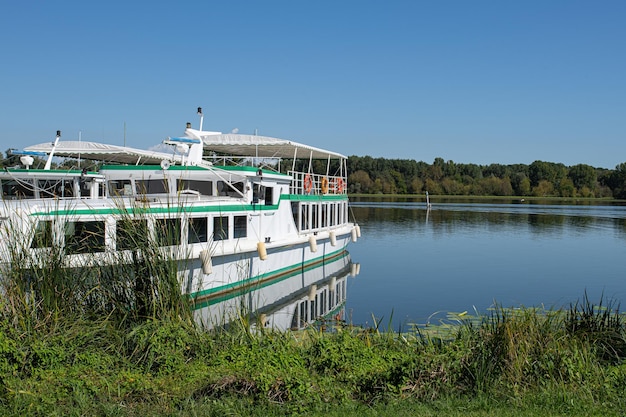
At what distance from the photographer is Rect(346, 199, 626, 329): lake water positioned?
759 inches

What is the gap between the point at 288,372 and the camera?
7195 millimetres

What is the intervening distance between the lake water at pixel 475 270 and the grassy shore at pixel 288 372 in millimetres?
3695

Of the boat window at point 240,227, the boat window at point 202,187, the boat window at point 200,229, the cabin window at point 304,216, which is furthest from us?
the cabin window at point 304,216

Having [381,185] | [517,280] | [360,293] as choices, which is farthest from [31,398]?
[381,185]

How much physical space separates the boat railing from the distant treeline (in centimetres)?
10905

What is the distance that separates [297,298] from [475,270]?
34.5 feet

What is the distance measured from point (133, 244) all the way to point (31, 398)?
303 cm

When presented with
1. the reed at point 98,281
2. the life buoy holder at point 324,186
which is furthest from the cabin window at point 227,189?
the reed at point 98,281

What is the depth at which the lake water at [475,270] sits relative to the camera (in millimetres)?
19281

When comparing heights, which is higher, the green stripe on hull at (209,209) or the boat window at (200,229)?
the green stripe on hull at (209,209)

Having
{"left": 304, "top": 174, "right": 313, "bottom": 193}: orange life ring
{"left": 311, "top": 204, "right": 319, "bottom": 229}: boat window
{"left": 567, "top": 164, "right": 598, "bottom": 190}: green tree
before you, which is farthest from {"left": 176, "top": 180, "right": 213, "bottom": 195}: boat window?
{"left": 567, "top": 164, "right": 598, "bottom": 190}: green tree

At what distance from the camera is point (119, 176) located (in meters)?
19.2

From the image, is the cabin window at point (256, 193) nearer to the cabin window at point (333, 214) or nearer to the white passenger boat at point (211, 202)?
the white passenger boat at point (211, 202)

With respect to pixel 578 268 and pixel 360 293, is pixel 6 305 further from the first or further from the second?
pixel 578 268
